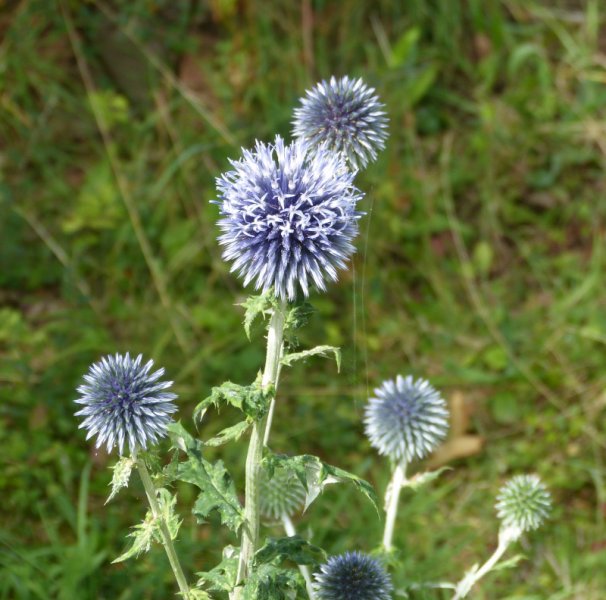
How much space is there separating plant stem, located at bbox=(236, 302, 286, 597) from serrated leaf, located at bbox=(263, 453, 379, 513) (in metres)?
0.05

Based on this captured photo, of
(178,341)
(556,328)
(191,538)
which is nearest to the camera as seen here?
(191,538)

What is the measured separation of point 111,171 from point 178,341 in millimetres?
1028

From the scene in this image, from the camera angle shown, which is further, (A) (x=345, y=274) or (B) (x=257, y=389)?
(A) (x=345, y=274)

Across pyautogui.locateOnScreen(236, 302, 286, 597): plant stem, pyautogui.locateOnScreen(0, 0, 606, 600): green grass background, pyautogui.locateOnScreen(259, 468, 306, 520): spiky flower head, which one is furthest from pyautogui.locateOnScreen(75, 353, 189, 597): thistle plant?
pyautogui.locateOnScreen(0, 0, 606, 600): green grass background

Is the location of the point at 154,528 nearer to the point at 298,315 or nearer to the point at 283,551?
the point at 283,551

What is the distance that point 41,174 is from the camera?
4293mm

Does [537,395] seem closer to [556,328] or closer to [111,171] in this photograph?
[556,328]

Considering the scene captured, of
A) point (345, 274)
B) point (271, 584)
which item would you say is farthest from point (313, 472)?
point (345, 274)

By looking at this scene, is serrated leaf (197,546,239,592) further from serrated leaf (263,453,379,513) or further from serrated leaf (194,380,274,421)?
serrated leaf (194,380,274,421)

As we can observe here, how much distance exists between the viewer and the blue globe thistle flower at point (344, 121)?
1899mm

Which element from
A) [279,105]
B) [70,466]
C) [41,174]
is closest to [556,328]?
[279,105]

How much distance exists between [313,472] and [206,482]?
8.3 inches

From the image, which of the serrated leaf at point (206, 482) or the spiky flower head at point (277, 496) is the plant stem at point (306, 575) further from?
the serrated leaf at point (206, 482)

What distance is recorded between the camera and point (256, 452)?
1.68 meters
